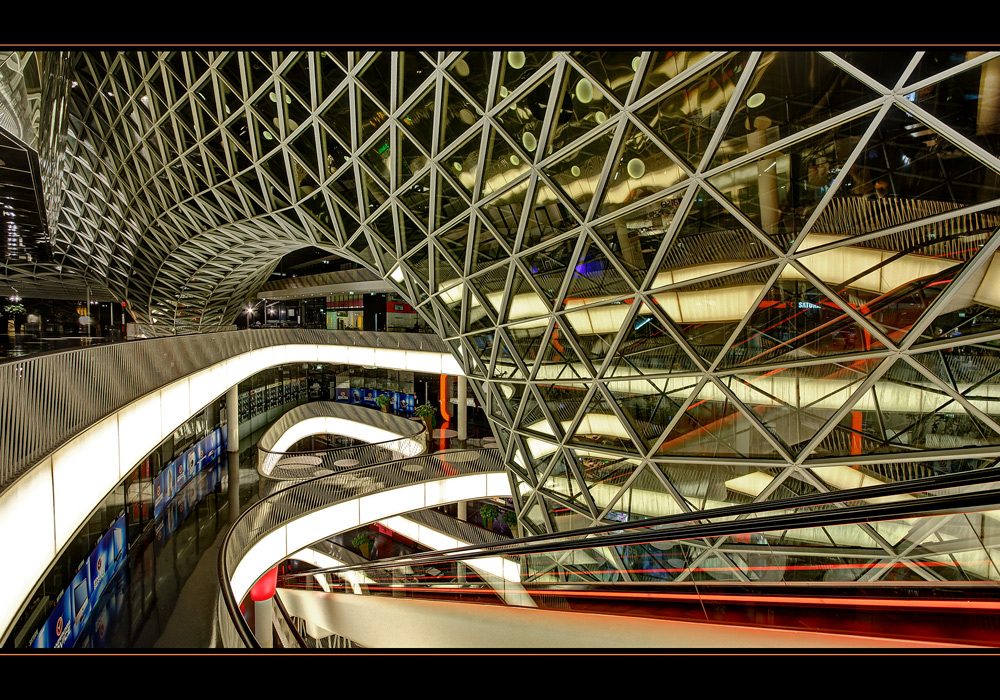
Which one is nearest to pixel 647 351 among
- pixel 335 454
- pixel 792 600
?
pixel 792 600

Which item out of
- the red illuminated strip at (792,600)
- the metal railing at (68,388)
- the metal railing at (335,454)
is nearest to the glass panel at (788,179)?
the red illuminated strip at (792,600)

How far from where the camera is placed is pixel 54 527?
6285 mm

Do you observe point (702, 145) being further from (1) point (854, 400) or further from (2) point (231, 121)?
(2) point (231, 121)

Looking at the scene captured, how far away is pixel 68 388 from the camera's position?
285 inches

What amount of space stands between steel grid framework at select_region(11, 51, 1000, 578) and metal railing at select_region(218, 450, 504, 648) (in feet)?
20.7

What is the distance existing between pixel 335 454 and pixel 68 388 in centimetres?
2111

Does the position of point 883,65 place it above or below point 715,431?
above

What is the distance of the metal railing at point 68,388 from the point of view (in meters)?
5.67

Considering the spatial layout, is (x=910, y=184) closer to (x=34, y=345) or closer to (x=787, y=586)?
(x=787, y=586)

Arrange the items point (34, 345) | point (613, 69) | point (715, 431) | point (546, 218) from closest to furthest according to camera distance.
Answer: point (613, 69), point (715, 431), point (546, 218), point (34, 345)
